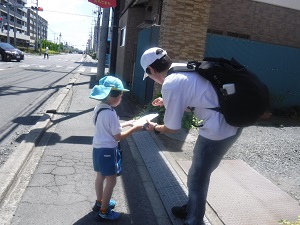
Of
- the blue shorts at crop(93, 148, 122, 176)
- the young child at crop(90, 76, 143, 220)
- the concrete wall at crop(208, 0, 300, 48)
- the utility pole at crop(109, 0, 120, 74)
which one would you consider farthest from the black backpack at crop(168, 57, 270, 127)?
the utility pole at crop(109, 0, 120, 74)

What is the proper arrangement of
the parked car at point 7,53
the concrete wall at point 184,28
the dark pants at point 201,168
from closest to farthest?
the dark pants at point 201,168 < the concrete wall at point 184,28 < the parked car at point 7,53

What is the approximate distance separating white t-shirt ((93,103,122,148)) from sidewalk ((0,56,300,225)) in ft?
2.86

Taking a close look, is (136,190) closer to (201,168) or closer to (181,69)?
(201,168)

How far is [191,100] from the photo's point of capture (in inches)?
91.7

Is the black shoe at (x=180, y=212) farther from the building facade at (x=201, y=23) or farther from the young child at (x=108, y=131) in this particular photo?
the building facade at (x=201, y=23)

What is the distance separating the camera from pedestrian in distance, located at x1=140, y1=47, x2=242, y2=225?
2291mm

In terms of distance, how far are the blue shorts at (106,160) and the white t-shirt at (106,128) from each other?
5 cm

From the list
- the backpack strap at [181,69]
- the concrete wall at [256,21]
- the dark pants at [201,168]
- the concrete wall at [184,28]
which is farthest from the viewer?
the concrete wall at [256,21]

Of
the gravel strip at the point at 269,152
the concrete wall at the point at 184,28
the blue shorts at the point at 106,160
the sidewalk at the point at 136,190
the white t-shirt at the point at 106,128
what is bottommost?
the sidewalk at the point at 136,190

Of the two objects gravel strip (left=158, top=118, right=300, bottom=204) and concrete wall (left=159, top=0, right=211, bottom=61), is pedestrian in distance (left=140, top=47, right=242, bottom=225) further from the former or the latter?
concrete wall (left=159, top=0, right=211, bottom=61)

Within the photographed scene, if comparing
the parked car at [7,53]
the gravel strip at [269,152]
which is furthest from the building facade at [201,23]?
the parked car at [7,53]

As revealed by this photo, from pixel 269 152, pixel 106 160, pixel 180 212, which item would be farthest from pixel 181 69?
pixel 269 152

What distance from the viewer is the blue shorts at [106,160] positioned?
281 cm

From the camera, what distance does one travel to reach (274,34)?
1104 cm
